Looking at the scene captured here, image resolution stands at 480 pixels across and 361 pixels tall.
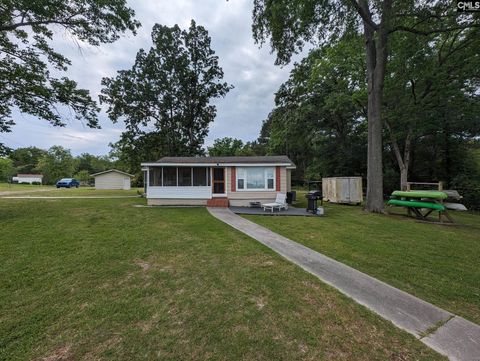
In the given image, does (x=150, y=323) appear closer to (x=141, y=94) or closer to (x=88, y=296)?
(x=88, y=296)

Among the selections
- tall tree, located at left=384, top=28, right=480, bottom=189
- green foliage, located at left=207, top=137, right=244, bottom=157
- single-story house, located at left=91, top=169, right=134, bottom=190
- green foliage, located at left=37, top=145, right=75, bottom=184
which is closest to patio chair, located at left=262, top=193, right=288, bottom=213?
tall tree, located at left=384, top=28, right=480, bottom=189

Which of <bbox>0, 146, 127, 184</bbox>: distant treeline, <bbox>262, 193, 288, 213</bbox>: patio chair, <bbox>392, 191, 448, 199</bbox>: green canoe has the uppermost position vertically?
<bbox>0, 146, 127, 184</bbox>: distant treeline

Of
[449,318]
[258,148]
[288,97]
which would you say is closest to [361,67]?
[288,97]

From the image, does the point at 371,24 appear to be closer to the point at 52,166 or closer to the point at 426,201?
the point at 426,201

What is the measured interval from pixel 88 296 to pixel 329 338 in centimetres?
342

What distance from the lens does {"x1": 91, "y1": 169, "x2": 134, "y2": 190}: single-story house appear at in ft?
111

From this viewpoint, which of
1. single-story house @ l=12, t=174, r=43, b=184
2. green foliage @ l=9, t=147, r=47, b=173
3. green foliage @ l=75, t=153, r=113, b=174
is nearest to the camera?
single-story house @ l=12, t=174, r=43, b=184

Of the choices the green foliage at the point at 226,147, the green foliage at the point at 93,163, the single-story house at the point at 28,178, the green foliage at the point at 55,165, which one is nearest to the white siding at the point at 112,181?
the green foliage at the point at 226,147

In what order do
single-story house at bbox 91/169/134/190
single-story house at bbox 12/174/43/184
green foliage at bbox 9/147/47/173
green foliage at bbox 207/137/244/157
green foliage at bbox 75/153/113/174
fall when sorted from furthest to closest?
green foliage at bbox 75/153/113/174, green foliage at bbox 9/147/47/173, single-story house at bbox 12/174/43/184, green foliage at bbox 207/137/244/157, single-story house at bbox 91/169/134/190

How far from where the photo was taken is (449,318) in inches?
106

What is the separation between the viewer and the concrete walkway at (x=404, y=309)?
223 cm

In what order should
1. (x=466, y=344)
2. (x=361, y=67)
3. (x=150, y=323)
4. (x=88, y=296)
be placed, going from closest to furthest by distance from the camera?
1. (x=466, y=344)
2. (x=150, y=323)
3. (x=88, y=296)
4. (x=361, y=67)

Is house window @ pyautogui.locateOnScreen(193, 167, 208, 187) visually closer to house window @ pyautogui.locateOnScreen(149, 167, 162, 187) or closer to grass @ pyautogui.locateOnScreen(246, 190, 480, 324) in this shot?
house window @ pyautogui.locateOnScreen(149, 167, 162, 187)

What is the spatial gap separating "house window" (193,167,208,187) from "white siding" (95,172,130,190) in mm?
25434
